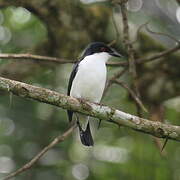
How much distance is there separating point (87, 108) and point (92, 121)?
120 inches

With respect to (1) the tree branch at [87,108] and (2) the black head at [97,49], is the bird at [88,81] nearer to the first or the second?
(2) the black head at [97,49]

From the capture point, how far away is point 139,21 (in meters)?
7.42

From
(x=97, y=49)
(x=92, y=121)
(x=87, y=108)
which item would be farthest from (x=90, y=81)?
(x=92, y=121)

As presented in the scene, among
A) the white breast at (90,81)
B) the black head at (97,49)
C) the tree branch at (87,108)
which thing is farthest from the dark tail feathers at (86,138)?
the tree branch at (87,108)

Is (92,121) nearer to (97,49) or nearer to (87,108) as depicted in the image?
(97,49)

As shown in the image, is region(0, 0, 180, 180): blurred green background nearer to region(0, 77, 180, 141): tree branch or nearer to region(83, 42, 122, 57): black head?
region(83, 42, 122, 57): black head

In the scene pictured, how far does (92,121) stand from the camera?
7.15 m

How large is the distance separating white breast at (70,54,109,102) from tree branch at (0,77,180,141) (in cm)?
102

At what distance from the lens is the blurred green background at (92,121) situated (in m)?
6.11

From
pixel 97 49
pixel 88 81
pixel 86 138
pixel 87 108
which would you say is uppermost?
pixel 87 108

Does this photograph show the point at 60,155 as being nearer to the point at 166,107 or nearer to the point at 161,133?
the point at 166,107

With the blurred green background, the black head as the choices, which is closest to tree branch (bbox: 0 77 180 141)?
the black head

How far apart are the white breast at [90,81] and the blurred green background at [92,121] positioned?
2.58 ft

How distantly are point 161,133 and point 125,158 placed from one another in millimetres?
2381
